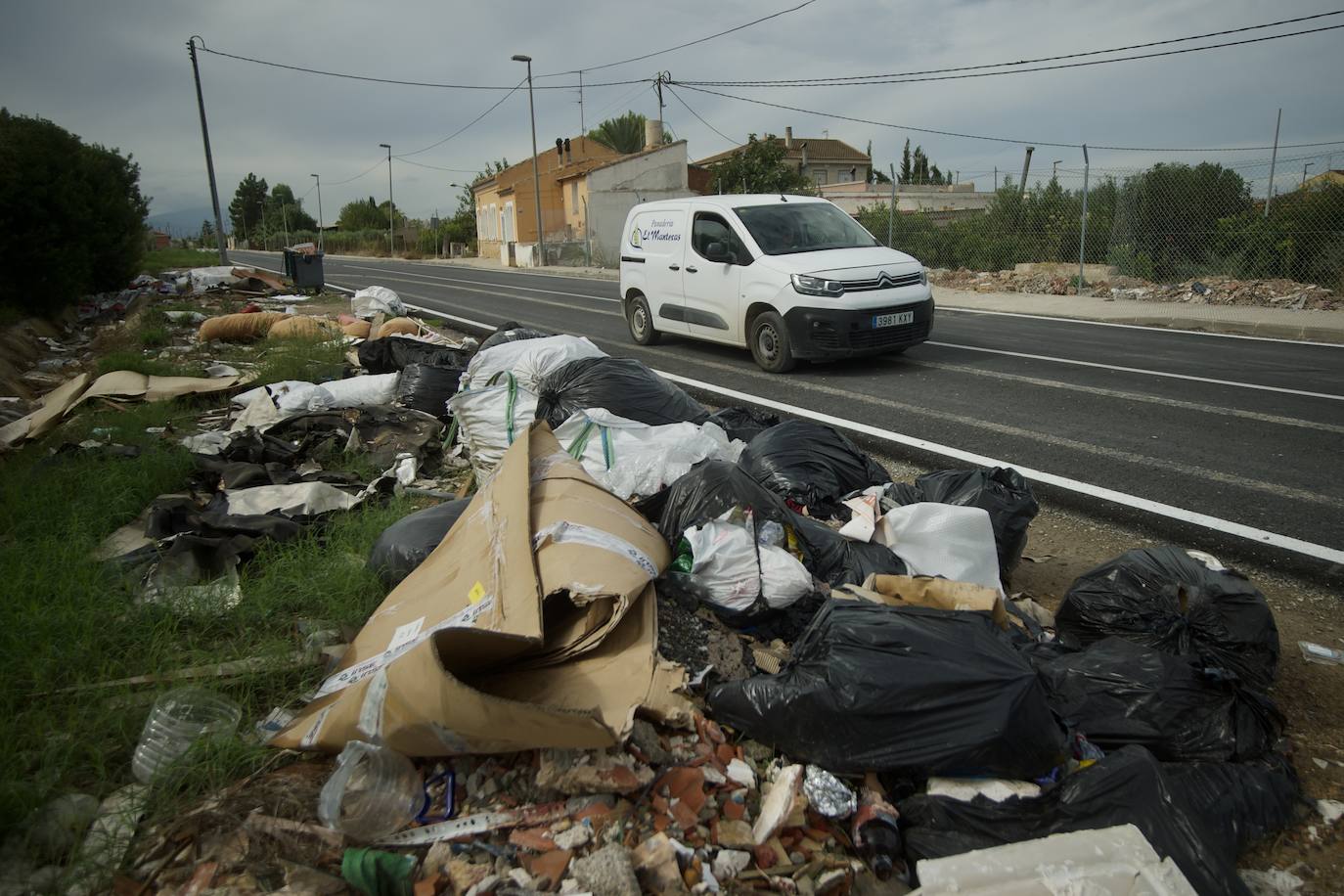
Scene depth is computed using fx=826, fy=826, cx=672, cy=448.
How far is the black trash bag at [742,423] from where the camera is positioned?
188 inches

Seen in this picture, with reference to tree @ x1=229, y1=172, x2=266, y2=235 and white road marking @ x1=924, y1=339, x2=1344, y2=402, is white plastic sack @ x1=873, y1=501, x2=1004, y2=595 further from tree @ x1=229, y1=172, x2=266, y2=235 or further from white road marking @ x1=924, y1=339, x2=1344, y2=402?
tree @ x1=229, y1=172, x2=266, y2=235

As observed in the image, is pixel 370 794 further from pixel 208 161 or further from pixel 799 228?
pixel 208 161

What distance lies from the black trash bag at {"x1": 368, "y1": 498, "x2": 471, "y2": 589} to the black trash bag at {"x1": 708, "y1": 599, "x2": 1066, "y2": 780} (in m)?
1.47

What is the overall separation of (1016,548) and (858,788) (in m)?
1.60

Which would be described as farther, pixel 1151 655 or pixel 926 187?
pixel 926 187

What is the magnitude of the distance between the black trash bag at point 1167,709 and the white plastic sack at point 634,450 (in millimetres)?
1816

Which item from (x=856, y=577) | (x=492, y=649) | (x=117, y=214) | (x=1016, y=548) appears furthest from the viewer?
(x=117, y=214)

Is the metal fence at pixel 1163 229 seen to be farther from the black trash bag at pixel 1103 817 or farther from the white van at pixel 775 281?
the black trash bag at pixel 1103 817

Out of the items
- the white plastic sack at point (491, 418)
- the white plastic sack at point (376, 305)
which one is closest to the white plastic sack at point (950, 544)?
the white plastic sack at point (491, 418)

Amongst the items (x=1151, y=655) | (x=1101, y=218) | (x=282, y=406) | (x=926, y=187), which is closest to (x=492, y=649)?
(x=1151, y=655)

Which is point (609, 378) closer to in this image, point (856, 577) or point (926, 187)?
point (856, 577)

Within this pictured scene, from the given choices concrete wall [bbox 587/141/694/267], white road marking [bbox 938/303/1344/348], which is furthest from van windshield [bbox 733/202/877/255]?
concrete wall [bbox 587/141/694/267]

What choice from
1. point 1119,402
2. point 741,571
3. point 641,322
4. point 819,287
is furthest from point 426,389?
point 1119,402

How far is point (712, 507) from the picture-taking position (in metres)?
3.15
